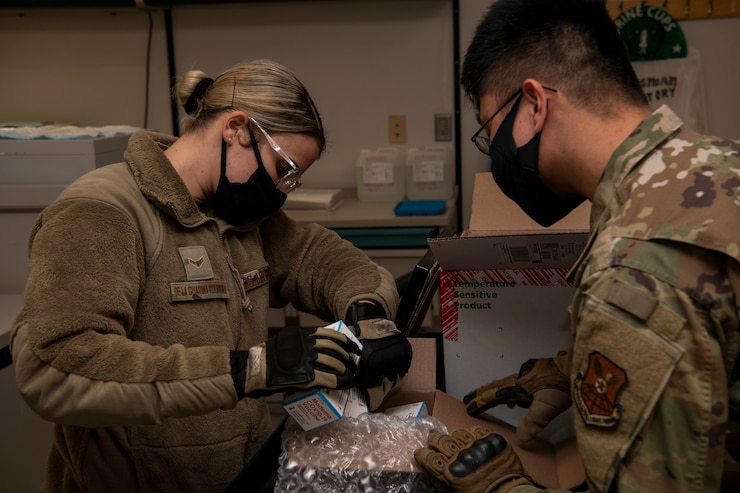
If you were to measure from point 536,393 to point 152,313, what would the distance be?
68cm

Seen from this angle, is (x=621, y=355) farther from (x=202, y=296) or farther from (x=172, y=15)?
(x=172, y=15)

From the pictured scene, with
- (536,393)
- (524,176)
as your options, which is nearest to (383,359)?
(536,393)

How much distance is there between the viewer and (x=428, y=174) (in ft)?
10.1

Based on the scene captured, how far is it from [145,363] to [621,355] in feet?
2.24

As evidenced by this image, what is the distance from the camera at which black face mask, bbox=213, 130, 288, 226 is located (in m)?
1.36

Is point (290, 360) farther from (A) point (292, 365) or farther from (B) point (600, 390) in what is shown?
(B) point (600, 390)

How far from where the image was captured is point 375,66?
3.27 m

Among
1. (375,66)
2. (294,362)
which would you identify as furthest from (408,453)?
(375,66)

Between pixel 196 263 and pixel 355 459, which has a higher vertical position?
pixel 196 263

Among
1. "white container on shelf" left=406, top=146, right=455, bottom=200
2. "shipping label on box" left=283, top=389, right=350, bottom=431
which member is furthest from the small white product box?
"white container on shelf" left=406, top=146, right=455, bottom=200

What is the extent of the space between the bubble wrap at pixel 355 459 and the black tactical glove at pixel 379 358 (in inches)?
2.5

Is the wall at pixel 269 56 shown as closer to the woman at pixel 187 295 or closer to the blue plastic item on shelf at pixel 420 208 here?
the blue plastic item on shelf at pixel 420 208

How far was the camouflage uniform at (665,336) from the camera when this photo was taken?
0.80 m

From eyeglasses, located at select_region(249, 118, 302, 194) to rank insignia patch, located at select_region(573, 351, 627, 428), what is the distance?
2.37ft
